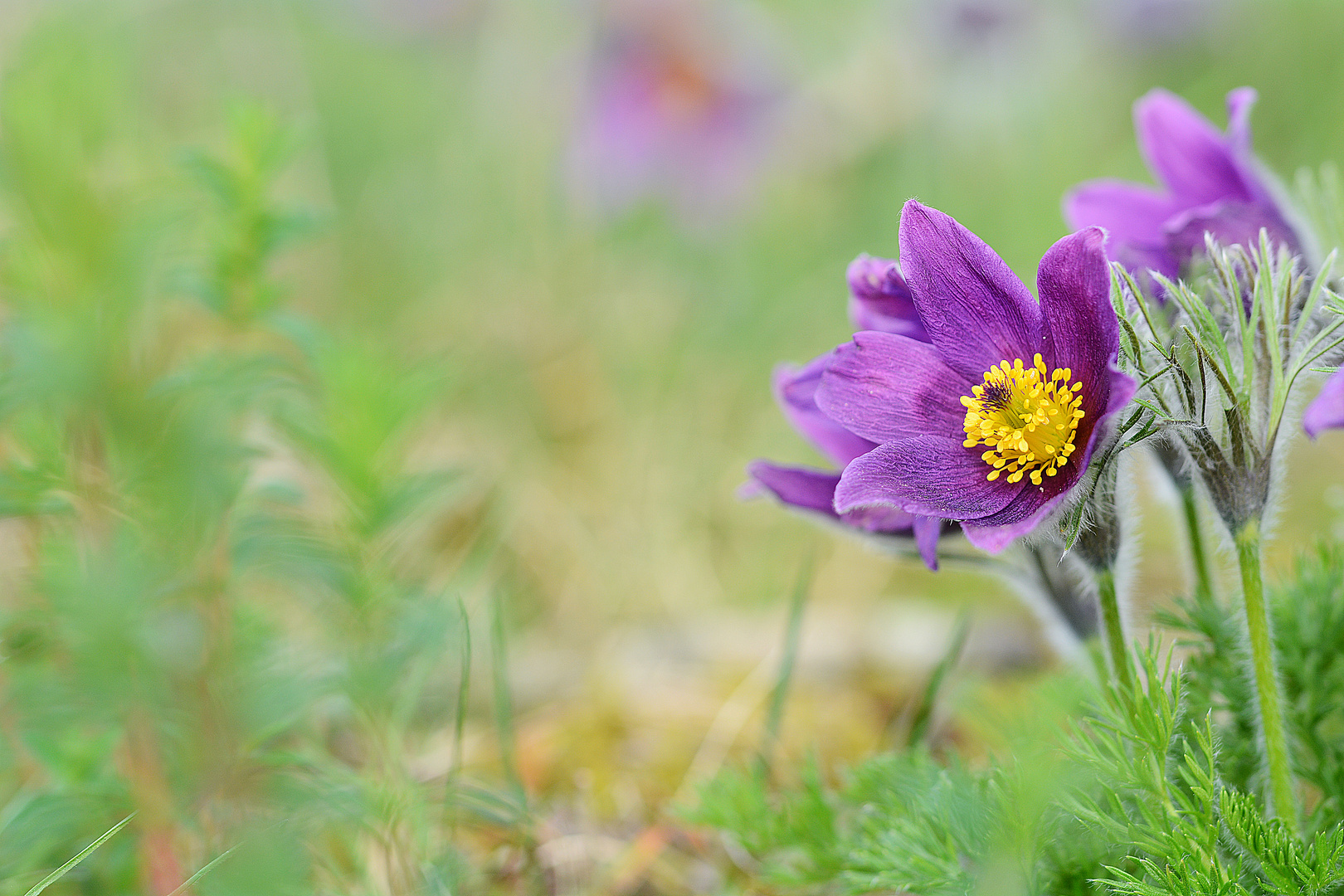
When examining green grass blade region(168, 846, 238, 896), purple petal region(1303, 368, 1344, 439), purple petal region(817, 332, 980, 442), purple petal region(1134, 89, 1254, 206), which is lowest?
green grass blade region(168, 846, 238, 896)

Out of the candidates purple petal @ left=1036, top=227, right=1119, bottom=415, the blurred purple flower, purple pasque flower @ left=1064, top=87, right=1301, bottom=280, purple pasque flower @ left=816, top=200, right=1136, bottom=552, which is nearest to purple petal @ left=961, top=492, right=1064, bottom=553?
purple pasque flower @ left=816, top=200, right=1136, bottom=552

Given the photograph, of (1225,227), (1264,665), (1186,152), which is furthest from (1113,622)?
(1186,152)

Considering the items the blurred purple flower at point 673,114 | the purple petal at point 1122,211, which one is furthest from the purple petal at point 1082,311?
the blurred purple flower at point 673,114

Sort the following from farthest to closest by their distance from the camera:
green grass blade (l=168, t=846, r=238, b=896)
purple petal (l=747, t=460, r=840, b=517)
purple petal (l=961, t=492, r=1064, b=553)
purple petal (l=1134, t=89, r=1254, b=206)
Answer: purple petal (l=1134, t=89, r=1254, b=206) → purple petal (l=747, t=460, r=840, b=517) → green grass blade (l=168, t=846, r=238, b=896) → purple petal (l=961, t=492, r=1064, b=553)

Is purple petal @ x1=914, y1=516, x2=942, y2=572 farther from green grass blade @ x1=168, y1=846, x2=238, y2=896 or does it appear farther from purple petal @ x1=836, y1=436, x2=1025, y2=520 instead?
green grass blade @ x1=168, y1=846, x2=238, y2=896

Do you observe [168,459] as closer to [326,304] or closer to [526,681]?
[526,681]

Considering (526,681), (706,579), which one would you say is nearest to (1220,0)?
(706,579)

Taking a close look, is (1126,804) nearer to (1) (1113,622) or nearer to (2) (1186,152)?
(1) (1113,622)
